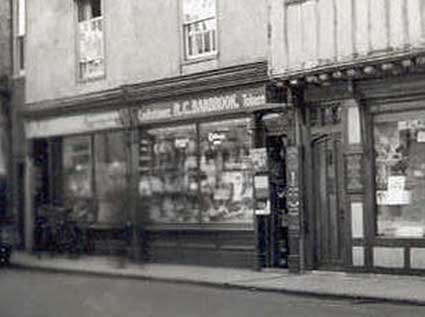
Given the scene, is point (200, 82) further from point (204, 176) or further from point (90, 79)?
point (90, 79)

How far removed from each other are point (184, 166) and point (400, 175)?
18.2 ft

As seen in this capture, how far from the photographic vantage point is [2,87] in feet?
83.5

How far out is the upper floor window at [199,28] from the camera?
19266mm

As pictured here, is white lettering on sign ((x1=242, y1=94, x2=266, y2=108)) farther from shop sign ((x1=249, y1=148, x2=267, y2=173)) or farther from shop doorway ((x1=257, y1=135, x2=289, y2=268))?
shop sign ((x1=249, y1=148, x2=267, y2=173))

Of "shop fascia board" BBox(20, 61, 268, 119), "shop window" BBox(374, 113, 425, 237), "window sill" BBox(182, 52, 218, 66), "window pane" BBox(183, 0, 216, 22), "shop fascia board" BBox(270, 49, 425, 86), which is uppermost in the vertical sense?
"window pane" BBox(183, 0, 216, 22)

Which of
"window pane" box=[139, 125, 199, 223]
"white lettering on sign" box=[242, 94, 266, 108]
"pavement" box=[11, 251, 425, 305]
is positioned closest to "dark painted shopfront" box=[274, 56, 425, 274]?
"pavement" box=[11, 251, 425, 305]

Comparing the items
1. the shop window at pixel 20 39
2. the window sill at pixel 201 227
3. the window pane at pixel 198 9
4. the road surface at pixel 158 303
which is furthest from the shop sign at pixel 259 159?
the shop window at pixel 20 39

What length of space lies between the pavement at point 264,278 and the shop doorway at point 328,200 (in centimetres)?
34

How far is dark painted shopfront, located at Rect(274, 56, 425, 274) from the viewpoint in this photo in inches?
612

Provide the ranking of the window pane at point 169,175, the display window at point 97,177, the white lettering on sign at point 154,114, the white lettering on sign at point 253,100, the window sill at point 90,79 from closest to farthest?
the white lettering on sign at point 253,100 < the window pane at point 169,175 < the white lettering on sign at point 154,114 < the display window at point 97,177 < the window sill at point 90,79

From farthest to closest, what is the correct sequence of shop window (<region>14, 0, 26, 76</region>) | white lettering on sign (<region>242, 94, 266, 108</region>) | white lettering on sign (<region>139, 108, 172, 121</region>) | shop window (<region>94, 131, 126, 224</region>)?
shop window (<region>14, 0, 26, 76</region>), shop window (<region>94, 131, 126, 224</region>), white lettering on sign (<region>139, 108, 172, 121</region>), white lettering on sign (<region>242, 94, 266, 108</region>)

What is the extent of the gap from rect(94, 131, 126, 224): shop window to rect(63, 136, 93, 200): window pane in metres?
0.35

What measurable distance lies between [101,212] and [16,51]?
19.3 feet

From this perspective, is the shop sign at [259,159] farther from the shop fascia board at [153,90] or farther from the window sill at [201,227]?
the shop fascia board at [153,90]
